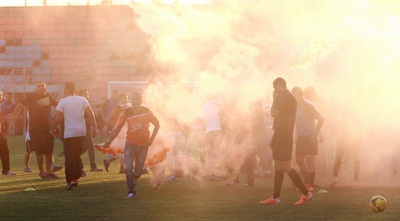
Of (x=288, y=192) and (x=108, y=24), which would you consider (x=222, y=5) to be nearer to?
(x=288, y=192)

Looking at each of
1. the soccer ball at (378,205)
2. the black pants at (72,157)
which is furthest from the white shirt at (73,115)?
the soccer ball at (378,205)

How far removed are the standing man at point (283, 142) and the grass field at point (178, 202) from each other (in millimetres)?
196

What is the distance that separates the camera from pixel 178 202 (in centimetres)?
1108

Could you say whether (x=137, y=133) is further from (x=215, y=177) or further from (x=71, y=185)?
(x=215, y=177)

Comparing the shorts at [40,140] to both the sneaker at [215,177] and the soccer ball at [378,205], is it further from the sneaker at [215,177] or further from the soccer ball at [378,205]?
the soccer ball at [378,205]

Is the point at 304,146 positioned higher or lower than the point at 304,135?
lower

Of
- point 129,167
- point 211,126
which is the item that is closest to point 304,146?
point 211,126

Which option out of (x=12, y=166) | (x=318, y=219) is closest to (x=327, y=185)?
(x=318, y=219)

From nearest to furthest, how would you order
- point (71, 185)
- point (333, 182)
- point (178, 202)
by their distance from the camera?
point (178, 202) → point (71, 185) → point (333, 182)

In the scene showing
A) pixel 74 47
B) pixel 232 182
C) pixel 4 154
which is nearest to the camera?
pixel 232 182

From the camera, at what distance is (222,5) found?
58.4 feet

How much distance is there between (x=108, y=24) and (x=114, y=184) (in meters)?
25.7

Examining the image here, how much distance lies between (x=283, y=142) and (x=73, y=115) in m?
4.40

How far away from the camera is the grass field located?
9586mm
